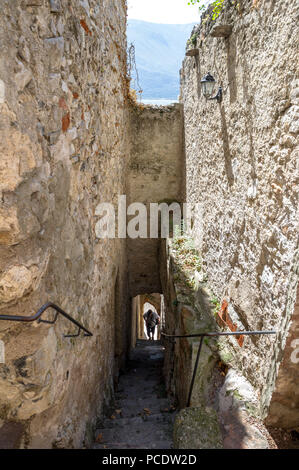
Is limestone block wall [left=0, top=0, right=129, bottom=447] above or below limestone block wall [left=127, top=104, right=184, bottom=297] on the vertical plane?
below

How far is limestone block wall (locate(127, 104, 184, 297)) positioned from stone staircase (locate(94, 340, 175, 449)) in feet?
9.37

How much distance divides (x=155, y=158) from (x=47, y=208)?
5775mm

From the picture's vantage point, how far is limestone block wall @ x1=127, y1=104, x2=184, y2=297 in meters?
7.27

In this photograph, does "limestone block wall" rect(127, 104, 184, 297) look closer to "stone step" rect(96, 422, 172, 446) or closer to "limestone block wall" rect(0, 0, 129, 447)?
"limestone block wall" rect(0, 0, 129, 447)

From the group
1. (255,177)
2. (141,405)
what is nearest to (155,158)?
(255,177)

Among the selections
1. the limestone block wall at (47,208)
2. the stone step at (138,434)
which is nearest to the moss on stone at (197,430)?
the stone step at (138,434)

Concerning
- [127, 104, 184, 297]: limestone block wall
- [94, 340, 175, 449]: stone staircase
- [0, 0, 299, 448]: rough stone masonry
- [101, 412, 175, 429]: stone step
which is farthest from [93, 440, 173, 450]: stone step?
[127, 104, 184, 297]: limestone block wall

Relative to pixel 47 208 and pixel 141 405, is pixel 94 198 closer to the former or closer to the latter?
pixel 47 208

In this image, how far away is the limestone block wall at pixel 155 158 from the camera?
286 inches

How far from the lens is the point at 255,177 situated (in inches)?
118

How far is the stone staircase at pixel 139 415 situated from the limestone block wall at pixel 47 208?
14.1 inches

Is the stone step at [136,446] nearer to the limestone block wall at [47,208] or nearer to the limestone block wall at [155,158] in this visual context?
the limestone block wall at [47,208]

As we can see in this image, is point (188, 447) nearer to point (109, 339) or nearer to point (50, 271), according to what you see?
point (50, 271)
